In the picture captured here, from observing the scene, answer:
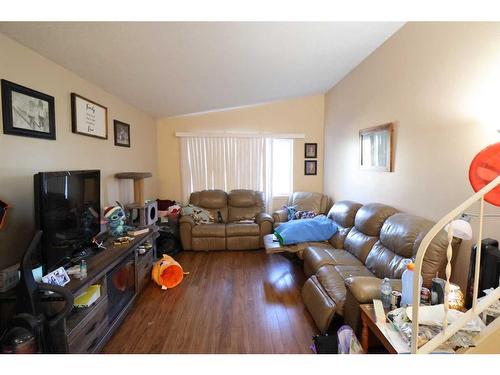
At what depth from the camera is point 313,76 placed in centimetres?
328

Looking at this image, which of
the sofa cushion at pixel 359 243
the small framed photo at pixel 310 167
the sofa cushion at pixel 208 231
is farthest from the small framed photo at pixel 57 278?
the small framed photo at pixel 310 167

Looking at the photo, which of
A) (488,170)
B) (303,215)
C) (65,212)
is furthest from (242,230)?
(488,170)

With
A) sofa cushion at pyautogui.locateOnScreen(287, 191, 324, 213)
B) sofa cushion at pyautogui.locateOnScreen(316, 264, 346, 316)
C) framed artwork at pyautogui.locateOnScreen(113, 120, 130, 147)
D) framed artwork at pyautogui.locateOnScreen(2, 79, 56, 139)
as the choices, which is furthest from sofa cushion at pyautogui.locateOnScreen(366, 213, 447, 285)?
framed artwork at pyautogui.locateOnScreen(113, 120, 130, 147)

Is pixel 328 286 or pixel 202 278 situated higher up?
pixel 328 286

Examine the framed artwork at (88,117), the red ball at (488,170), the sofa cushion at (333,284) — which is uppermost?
the framed artwork at (88,117)

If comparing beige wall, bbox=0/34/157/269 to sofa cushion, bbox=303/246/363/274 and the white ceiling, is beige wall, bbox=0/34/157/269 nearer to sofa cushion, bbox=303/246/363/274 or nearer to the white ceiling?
the white ceiling

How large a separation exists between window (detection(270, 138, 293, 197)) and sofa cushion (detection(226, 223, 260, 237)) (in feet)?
3.57

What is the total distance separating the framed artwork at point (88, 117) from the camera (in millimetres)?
2143

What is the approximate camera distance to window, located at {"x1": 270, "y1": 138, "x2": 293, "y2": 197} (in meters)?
4.62

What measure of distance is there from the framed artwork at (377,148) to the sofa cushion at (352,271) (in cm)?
112

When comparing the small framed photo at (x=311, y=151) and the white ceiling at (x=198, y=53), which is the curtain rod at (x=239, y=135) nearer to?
the small framed photo at (x=311, y=151)
